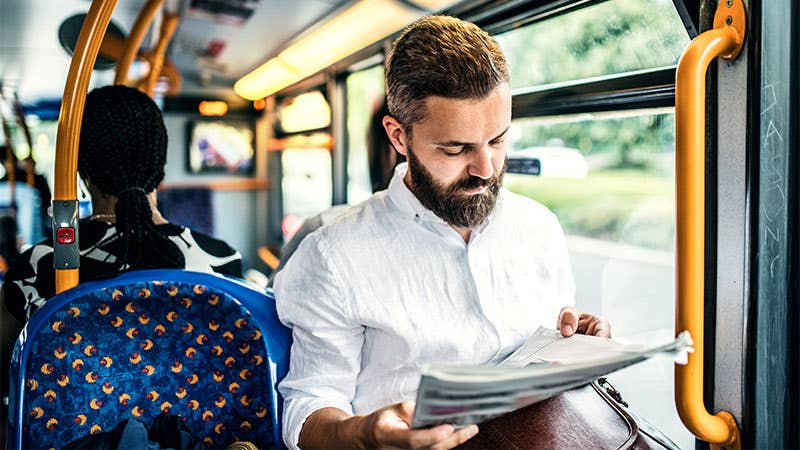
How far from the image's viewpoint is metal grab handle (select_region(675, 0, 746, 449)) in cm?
132

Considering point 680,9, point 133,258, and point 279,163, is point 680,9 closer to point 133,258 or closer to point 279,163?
point 133,258

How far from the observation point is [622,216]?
235 cm

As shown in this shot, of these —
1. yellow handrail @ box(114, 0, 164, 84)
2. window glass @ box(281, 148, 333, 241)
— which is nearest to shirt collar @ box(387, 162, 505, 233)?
yellow handrail @ box(114, 0, 164, 84)

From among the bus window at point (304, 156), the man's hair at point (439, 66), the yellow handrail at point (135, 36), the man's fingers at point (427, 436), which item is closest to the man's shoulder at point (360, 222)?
the man's hair at point (439, 66)

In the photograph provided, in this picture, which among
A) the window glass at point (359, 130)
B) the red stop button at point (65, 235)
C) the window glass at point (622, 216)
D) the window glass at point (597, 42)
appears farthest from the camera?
the window glass at point (359, 130)

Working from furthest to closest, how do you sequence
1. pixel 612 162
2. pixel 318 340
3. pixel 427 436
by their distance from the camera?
pixel 612 162 < pixel 318 340 < pixel 427 436

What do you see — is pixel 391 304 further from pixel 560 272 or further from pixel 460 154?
pixel 560 272

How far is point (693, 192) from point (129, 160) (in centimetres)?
150

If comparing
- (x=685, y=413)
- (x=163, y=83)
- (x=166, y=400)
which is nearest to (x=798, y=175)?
(x=685, y=413)

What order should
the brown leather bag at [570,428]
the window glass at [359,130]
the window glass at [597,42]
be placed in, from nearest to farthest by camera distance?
the brown leather bag at [570,428]
the window glass at [597,42]
the window glass at [359,130]

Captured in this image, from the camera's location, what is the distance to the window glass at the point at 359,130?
4939 mm

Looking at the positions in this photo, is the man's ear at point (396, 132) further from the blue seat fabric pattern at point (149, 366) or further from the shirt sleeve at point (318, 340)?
the blue seat fabric pattern at point (149, 366)

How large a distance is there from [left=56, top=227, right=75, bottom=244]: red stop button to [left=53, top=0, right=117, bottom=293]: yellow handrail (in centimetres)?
7

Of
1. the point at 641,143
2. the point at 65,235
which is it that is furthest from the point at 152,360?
the point at 641,143
